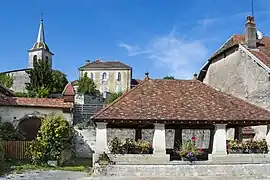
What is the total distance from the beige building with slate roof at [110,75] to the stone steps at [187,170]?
49735mm

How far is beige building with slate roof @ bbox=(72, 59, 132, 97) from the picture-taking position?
214 ft

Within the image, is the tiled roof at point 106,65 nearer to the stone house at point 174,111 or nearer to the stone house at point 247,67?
the stone house at point 247,67

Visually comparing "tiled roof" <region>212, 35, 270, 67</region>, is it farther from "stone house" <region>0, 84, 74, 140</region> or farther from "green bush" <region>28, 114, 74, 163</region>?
"green bush" <region>28, 114, 74, 163</region>

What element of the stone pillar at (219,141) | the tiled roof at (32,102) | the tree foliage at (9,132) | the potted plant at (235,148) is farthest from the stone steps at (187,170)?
the tiled roof at (32,102)

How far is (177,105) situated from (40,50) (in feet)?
184

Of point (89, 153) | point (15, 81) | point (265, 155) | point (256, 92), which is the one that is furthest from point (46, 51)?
point (265, 155)

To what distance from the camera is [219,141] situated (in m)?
16.0

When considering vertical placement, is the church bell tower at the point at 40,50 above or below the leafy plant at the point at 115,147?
above

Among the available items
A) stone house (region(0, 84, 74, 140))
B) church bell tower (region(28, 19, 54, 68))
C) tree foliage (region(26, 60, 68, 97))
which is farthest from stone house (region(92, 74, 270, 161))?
church bell tower (region(28, 19, 54, 68))

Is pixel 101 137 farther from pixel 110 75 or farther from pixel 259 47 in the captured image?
pixel 110 75

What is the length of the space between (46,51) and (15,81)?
42.3ft

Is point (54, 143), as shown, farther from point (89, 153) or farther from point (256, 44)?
point (256, 44)

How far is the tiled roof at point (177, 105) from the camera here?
15.8 meters

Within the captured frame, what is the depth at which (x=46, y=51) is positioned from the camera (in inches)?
2746
